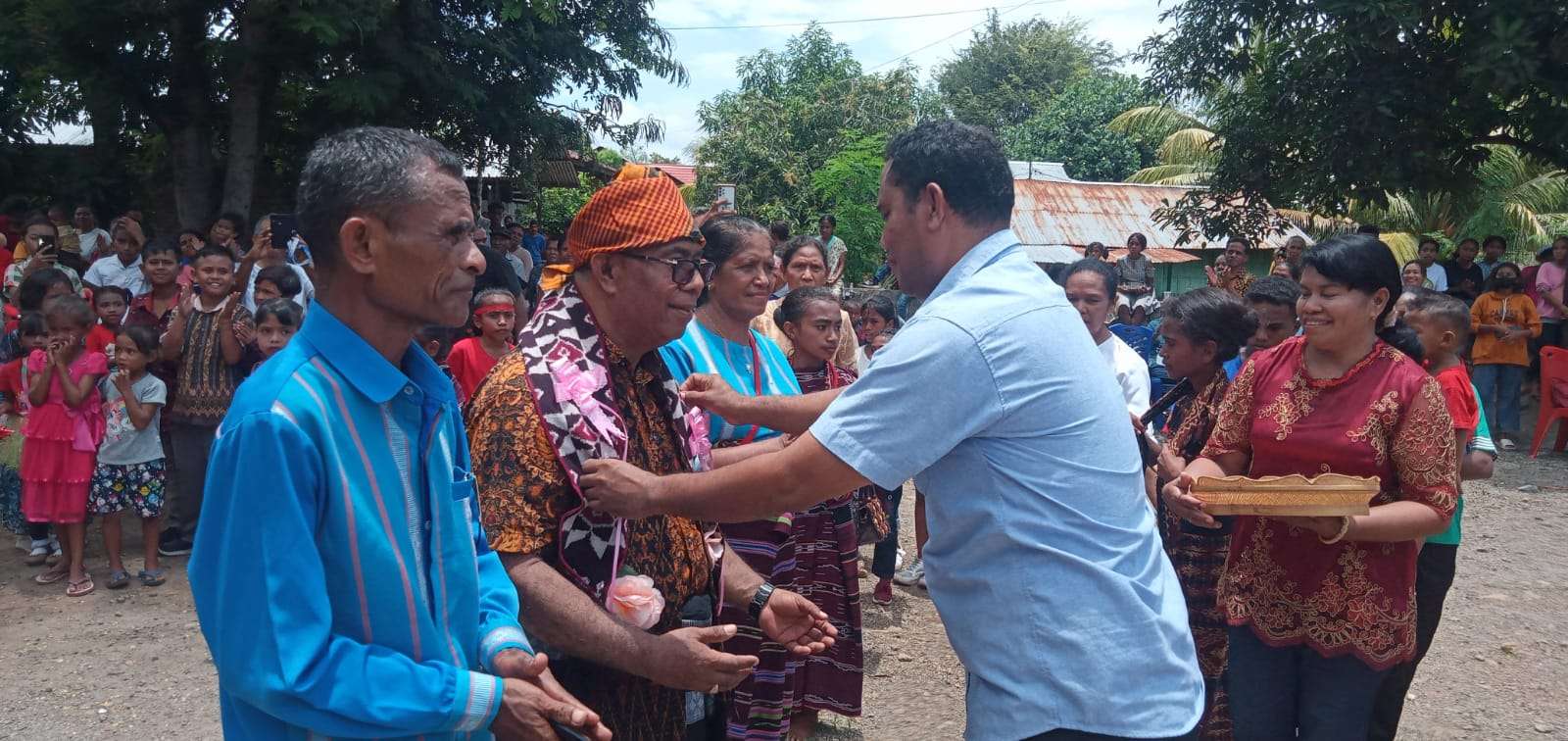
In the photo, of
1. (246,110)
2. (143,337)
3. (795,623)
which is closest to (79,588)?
(143,337)

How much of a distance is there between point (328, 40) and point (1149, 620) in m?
10.8

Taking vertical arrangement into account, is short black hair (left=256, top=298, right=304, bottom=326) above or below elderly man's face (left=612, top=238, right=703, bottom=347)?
below

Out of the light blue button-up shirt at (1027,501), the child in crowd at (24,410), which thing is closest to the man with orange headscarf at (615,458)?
the light blue button-up shirt at (1027,501)

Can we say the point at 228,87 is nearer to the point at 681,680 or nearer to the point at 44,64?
the point at 44,64

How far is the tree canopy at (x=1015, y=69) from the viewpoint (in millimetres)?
43250

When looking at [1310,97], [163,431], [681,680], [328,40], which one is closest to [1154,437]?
[681,680]

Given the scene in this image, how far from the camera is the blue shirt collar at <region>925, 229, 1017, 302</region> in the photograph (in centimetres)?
225

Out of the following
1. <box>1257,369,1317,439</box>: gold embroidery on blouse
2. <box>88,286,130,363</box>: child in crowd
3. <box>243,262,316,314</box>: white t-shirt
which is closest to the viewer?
<box>1257,369,1317,439</box>: gold embroidery on blouse

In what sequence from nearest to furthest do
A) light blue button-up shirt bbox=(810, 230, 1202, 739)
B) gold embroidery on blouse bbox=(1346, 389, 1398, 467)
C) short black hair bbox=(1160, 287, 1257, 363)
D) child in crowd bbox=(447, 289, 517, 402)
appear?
light blue button-up shirt bbox=(810, 230, 1202, 739) → gold embroidery on blouse bbox=(1346, 389, 1398, 467) → short black hair bbox=(1160, 287, 1257, 363) → child in crowd bbox=(447, 289, 517, 402)

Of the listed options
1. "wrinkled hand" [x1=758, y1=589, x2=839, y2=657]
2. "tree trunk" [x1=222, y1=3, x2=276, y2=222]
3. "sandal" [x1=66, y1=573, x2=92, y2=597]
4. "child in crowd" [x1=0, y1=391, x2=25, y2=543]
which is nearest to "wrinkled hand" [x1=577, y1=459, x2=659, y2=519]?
"wrinkled hand" [x1=758, y1=589, x2=839, y2=657]

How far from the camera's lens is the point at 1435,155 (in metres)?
10.2

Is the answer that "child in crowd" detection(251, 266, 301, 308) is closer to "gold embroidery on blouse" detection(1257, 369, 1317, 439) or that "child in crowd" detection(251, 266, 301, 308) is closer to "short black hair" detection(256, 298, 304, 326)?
"short black hair" detection(256, 298, 304, 326)

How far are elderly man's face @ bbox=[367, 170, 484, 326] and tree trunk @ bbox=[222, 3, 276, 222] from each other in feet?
39.7

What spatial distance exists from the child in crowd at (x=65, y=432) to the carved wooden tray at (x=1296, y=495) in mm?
6212
